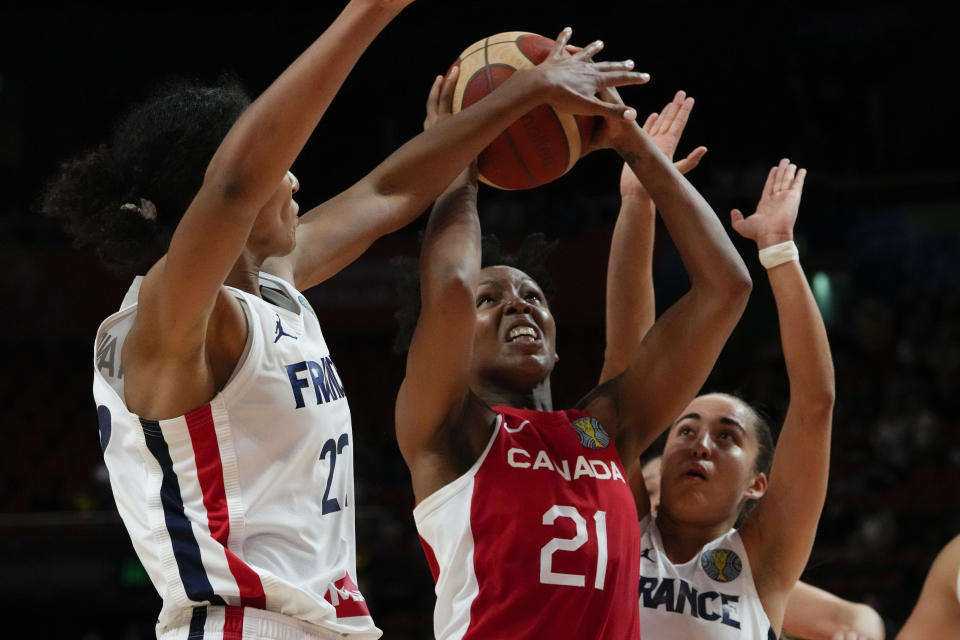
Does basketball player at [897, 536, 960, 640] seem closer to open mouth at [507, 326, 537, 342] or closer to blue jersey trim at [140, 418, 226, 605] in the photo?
open mouth at [507, 326, 537, 342]

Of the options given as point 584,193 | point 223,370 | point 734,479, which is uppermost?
point 223,370

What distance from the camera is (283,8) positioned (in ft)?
43.3

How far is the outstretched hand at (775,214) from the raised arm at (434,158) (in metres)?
0.70

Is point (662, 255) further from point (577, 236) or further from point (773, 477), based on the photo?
point (773, 477)

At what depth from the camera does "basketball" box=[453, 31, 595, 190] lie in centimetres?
274

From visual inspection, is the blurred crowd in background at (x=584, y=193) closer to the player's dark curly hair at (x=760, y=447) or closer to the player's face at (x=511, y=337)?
the player's dark curly hair at (x=760, y=447)

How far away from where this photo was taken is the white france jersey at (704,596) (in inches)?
119

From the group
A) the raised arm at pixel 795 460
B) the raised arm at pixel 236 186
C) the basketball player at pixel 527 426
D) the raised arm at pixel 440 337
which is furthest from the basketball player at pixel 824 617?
the raised arm at pixel 236 186

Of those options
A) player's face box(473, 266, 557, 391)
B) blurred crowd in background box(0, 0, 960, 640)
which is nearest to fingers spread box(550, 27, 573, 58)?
player's face box(473, 266, 557, 391)

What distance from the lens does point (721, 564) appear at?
3150 mm

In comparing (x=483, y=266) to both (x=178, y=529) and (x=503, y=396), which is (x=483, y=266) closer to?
(x=503, y=396)

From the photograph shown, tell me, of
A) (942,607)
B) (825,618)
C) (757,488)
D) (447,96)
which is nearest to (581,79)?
(447,96)

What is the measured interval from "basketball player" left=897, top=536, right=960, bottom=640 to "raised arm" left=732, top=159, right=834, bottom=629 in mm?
370

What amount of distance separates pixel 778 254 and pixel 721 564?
34.3 inches
